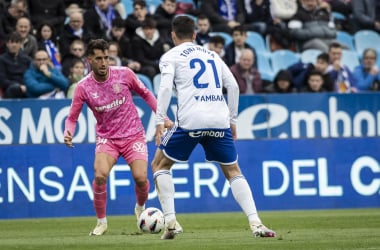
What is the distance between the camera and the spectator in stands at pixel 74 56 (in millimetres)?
21531

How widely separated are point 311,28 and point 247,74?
3620 millimetres

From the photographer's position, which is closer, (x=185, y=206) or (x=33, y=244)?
(x=33, y=244)

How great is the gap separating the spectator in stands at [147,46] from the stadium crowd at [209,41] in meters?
0.02

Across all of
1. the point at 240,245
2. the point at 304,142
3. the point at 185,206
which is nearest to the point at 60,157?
the point at 185,206

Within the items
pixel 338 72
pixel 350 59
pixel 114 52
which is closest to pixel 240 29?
pixel 338 72

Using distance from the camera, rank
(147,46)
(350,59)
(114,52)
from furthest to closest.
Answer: (350,59) → (147,46) → (114,52)

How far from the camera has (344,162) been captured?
19016 mm

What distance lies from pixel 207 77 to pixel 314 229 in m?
3.04

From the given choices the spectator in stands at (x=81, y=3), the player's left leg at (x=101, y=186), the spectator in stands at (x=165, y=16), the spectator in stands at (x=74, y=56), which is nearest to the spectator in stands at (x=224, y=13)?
the spectator in stands at (x=165, y=16)

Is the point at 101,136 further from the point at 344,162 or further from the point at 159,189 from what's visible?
the point at 344,162

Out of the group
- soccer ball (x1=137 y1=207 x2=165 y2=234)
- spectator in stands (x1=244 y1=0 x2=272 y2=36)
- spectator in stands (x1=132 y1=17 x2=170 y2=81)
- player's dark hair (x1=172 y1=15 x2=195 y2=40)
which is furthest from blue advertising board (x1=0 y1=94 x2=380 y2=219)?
player's dark hair (x1=172 y1=15 x2=195 y2=40)

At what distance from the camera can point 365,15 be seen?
87.0ft

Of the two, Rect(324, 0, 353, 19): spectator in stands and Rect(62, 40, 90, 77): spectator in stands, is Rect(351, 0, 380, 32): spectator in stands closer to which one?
Rect(324, 0, 353, 19): spectator in stands

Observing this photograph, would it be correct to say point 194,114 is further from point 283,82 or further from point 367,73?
point 367,73
